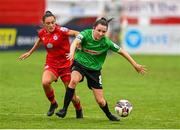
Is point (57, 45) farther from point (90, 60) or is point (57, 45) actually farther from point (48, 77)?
point (90, 60)

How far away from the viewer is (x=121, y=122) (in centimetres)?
1256

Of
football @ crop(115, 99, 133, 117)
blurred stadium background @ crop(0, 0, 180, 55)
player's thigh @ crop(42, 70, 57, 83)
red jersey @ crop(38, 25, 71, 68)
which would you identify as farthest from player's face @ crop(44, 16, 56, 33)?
blurred stadium background @ crop(0, 0, 180, 55)

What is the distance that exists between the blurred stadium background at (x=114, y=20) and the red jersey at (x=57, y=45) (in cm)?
1866

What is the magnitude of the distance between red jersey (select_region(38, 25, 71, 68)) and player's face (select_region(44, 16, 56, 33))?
106mm

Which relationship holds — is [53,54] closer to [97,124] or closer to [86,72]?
[86,72]

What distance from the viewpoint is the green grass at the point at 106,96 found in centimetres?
1234

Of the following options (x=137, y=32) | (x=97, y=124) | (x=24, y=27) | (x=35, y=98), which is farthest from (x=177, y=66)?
(x=97, y=124)

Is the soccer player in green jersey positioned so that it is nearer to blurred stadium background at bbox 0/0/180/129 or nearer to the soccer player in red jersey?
blurred stadium background at bbox 0/0/180/129

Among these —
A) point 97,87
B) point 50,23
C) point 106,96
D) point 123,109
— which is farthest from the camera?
point 106,96

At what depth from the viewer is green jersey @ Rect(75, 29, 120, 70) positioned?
12.7 meters

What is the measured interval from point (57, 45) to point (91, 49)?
891 mm

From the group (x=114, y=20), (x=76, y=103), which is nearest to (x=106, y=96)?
(x=76, y=103)

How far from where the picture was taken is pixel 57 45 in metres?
13.3

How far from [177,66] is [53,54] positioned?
14211 millimetres
